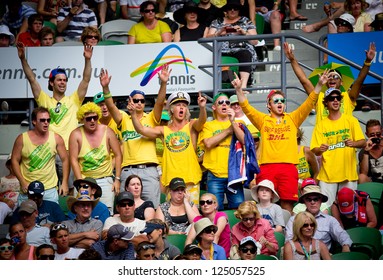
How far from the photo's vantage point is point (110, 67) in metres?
17.9

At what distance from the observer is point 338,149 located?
601 inches

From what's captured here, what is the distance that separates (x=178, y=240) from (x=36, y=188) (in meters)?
1.69

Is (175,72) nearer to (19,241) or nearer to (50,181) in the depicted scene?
(50,181)

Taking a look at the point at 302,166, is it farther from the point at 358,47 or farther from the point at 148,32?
the point at 148,32

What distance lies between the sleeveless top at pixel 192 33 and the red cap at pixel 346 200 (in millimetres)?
4122

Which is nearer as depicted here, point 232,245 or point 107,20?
point 232,245

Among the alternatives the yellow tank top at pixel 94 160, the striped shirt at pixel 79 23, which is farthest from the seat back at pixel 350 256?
the striped shirt at pixel 79 23

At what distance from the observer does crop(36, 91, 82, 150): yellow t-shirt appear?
A: 16141 mm

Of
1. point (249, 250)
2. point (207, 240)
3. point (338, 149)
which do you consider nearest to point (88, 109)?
point (207, 240)

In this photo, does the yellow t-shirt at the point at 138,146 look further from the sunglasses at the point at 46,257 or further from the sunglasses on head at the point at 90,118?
the sunglasses at the point at 46,257
